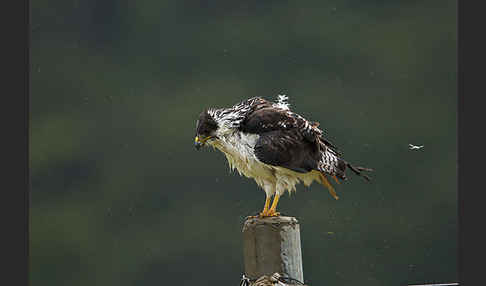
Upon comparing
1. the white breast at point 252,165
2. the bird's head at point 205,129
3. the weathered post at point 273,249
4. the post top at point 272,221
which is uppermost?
the bird's head at point 205,129

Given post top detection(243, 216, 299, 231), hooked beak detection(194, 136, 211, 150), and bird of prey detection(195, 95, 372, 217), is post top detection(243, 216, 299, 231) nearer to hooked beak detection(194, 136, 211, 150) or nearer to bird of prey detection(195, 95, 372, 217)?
bird of prey detection(195, 95, 372, 217)

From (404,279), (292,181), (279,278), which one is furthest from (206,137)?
(404,279)

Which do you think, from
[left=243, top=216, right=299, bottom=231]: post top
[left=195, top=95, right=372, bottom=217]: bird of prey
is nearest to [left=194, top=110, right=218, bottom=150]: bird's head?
[left=195, top=95, right=372, bottom=217]: bird of prey

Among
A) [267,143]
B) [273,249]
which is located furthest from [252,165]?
[273,249]

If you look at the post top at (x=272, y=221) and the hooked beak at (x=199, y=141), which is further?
the hooked beak at (x=199, y=141)

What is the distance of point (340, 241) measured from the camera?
4.32 metres

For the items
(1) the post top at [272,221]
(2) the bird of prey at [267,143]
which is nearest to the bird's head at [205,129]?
(2) the bird of prey at [267,143]

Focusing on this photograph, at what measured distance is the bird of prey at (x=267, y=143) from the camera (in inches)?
112

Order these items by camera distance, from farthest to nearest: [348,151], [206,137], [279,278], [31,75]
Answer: [348,151]
[31,75]
[206,137]
[279,278]

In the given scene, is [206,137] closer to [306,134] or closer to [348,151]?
[306,134]

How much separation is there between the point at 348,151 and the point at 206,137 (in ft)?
5.64

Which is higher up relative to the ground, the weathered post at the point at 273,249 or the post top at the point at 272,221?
the post top at the point at 272,221

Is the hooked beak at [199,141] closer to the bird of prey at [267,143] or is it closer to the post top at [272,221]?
the bird of prey at [267,143]

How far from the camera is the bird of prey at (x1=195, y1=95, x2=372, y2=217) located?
2840 millimetres
